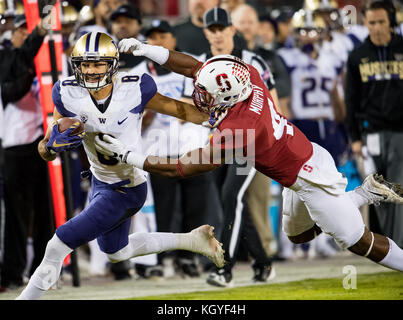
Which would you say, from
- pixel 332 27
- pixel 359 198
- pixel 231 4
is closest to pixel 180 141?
pixel 359 198

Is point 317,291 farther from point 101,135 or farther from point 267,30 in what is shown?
point 267,30

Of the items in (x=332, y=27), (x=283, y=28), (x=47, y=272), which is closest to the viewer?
(x=47, y=272)

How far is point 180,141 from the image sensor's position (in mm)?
6688

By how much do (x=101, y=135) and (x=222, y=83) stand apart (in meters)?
0.81

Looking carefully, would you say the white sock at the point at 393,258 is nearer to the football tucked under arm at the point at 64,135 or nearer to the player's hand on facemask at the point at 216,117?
the player's hand on facemask at the point at 216,117

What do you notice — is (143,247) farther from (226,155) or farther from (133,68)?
(133,68)

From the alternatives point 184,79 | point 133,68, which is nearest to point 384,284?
point 184,79

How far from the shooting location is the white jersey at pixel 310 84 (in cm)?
780

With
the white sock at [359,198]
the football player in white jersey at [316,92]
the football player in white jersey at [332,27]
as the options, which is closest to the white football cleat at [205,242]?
the white sock at [359,198]

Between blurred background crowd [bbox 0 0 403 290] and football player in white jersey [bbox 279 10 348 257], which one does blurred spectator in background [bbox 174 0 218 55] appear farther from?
football player in white jersey [bbox 279 10 348 257]

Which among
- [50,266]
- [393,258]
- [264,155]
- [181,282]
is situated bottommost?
[181,282]

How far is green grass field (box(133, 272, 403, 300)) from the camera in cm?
540

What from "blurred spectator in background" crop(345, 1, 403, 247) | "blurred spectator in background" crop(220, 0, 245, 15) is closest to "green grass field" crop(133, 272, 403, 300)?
"blurred spectator in background" crop(345, 1, 403, 247)

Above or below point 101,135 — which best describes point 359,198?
below
